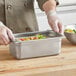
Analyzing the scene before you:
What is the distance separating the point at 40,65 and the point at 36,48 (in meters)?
0.10

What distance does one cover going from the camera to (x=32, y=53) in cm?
140

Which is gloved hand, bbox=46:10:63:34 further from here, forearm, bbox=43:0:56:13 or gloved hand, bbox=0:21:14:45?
gloved hand, bbox=0:21:14:45

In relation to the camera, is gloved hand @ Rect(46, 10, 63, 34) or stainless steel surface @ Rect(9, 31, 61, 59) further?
gloved hand @ Rect(46, 10, 63, 34)

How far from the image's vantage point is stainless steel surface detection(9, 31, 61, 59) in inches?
53.9

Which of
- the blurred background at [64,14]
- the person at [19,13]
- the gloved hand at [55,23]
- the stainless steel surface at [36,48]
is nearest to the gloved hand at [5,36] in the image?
the stainless steel surface at [36,48]

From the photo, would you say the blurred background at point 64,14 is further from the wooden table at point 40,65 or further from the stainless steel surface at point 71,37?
the wooden table at point 40,65

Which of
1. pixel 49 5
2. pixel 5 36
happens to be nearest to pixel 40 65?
pixel 5 36

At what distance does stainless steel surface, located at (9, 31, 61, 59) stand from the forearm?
328 mm

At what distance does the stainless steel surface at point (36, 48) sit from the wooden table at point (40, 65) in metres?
0.03

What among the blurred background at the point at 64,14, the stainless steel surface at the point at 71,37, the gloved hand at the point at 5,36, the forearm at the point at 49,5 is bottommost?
the blurred background at the point at 64,14

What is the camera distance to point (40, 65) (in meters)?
1.34

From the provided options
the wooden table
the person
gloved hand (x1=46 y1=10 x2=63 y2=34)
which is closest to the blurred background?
the person

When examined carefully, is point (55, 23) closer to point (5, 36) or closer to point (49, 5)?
point (49, 5)

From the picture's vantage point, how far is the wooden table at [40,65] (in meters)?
1.27
